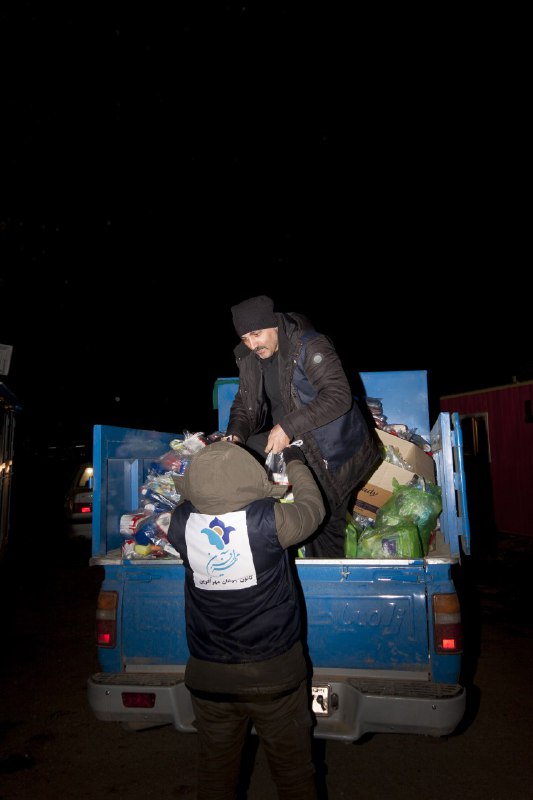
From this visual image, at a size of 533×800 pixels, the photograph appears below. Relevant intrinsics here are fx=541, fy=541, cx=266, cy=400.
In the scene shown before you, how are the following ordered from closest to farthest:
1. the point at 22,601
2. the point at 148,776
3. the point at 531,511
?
the point at 148,776, the point at 22,601, the point at 531,511

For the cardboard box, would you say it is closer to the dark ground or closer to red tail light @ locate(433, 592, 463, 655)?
red tail light @ locate(433, 592, 463, 655)

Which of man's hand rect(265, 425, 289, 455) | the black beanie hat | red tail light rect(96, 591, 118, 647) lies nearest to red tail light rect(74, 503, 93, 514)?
red tail light rect(96, 591, 118, 647)

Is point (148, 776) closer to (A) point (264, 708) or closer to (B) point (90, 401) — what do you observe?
(A) point (264, 708)

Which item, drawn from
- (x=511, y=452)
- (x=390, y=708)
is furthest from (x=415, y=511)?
(x=511, y=452)

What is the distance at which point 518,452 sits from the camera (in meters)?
11.8

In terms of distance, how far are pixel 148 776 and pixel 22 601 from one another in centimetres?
480

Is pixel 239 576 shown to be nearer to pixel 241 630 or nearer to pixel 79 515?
pixel 241 630

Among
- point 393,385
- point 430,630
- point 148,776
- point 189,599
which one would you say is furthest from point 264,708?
point 393,385

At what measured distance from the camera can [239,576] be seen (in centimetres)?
221

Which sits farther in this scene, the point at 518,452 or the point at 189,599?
the point at 518,452

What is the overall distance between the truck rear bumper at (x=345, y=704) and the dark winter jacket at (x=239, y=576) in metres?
0.55

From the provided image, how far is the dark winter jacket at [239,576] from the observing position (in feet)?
7.23

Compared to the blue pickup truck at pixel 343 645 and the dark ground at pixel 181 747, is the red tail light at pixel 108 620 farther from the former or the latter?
the dark ground at pixel 181 747

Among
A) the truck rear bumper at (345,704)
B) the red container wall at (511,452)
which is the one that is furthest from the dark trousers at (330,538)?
the red container wall at (511,452)
